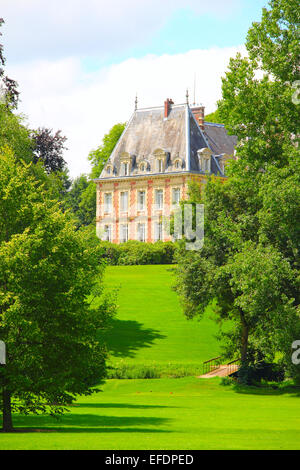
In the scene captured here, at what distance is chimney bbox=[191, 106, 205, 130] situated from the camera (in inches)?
3670

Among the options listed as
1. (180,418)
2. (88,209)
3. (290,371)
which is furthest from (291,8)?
(88,209)

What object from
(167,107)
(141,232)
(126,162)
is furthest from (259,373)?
(126,162)

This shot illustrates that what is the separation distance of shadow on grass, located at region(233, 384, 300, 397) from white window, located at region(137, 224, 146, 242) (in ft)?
179

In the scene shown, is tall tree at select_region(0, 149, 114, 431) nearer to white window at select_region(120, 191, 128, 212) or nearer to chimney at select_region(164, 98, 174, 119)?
chimney at select_region(164, 98, 174, 119)

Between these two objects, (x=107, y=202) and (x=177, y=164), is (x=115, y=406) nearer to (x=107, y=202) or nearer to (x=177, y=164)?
(x=177, y=164)

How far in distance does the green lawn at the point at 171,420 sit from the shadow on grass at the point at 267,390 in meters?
0.10

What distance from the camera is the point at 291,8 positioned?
109 feet

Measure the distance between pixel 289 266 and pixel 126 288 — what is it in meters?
27.4

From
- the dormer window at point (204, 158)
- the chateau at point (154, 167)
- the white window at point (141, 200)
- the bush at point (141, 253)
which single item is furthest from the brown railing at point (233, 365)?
the white window at point (141, 200)

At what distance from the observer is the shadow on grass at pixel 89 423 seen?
19.8 meters

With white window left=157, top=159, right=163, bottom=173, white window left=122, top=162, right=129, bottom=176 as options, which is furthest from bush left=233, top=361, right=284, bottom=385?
white window left=122, top=162, right=129, bottom=176

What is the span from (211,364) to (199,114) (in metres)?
56.1

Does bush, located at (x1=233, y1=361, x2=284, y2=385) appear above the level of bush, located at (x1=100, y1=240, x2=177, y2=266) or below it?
below

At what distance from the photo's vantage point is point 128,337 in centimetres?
4781
